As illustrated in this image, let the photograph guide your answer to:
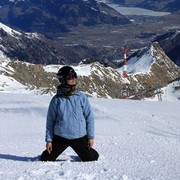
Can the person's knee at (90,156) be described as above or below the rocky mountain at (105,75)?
above

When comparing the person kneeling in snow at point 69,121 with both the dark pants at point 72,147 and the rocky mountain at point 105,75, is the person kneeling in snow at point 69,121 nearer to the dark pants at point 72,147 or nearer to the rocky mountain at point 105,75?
the dark pants at point 72,147

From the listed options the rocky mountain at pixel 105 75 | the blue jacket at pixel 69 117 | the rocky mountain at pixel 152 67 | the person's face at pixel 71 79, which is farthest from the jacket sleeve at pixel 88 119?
the rocky mountain at pixel 152 67

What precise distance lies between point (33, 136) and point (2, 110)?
3.50 m

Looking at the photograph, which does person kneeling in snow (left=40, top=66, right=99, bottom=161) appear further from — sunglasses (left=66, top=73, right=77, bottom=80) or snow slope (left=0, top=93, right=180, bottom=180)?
snow slope (left=0, top=93, right=180, bottom=180)

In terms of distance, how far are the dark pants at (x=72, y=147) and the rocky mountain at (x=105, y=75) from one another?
54.6 metres

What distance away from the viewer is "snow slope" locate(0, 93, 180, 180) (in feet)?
25.7

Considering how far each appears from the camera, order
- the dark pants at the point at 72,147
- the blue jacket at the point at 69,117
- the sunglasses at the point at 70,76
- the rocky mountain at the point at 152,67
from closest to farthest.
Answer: the sunglasses at the point at 70,76 < the blue jacket at the point at 69,117 < the dark pants at the point at 72,147 < the rocky mountain at the point at 152,67

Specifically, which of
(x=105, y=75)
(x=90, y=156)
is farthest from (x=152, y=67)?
(x=90, y=156)

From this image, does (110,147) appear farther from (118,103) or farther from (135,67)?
(135,67)

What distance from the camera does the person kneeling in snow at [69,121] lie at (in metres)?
8.39

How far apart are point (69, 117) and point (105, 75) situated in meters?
107

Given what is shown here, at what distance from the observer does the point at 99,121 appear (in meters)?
15.2

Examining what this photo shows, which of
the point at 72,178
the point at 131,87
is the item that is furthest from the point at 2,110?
the point at 131,87

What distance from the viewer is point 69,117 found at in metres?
8.52
